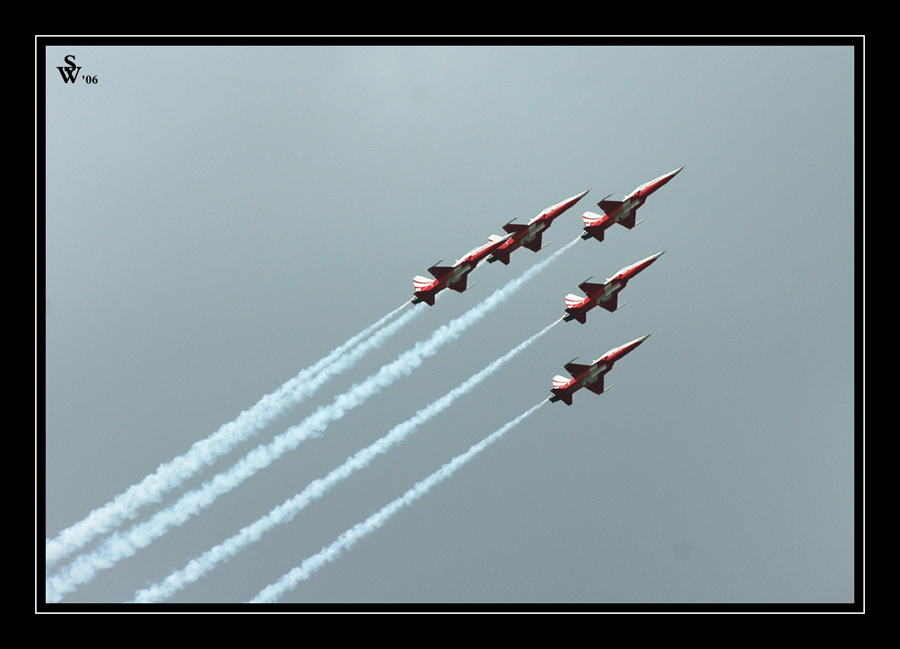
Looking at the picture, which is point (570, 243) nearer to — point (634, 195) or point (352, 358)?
point (634, 195)

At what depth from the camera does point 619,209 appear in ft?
319

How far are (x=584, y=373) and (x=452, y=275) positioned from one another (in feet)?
37.6

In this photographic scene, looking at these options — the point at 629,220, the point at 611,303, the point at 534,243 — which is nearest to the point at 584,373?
the point at 611,303

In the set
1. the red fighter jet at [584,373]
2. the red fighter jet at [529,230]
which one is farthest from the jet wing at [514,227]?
the red fighter jet at [584,373]

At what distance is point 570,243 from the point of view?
98250mm

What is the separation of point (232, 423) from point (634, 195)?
1274 inches

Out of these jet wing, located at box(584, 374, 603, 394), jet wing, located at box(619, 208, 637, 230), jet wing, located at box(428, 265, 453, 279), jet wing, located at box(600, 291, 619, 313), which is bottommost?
jet wing, located at box(584, 374, 603, 394)

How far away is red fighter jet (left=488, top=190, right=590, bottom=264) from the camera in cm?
9656

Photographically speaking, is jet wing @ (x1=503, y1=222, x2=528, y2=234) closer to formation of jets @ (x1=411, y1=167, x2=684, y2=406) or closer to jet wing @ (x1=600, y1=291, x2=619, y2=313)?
formation of jets @ (x1=411, y1=167, x2=684, y2=406)

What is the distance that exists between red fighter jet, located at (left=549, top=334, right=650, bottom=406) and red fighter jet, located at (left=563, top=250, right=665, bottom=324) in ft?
9.83

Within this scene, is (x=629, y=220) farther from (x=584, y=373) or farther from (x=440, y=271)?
(x=440, y=271)

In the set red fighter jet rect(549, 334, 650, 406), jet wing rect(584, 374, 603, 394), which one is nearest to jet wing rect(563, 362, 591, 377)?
red fighter jet rect(549, 334, 650, 406)

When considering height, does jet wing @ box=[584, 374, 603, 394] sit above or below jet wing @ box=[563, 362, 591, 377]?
below
